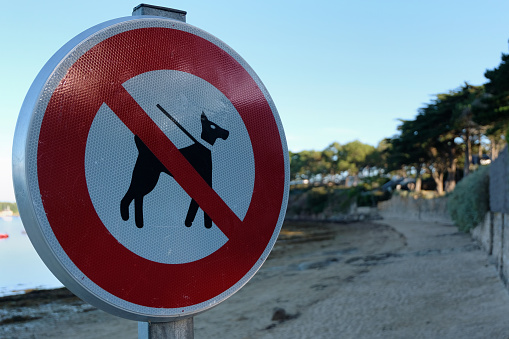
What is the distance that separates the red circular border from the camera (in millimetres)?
885

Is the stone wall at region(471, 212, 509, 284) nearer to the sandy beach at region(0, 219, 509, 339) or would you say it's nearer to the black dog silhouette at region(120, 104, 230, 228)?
the sandy beach at region(0, 219, 509, 339)

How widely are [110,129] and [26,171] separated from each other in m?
0.20

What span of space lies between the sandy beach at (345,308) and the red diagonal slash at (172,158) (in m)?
7.12

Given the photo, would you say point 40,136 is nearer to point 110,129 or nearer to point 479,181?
point 110,129

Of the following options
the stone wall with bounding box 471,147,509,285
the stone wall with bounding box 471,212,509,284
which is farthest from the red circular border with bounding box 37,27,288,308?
the stone wall with bounding box 471,212,509,284

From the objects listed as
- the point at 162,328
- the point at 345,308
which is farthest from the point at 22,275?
the point at 162,328

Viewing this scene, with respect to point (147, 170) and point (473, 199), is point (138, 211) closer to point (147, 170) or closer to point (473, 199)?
point (147, 170)

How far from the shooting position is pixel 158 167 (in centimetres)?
101

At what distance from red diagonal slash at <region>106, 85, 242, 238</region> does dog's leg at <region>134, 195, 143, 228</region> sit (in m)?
0.11

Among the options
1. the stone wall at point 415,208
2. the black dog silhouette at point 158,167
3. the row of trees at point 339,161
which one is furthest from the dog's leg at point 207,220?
the row of trees at point 339,161

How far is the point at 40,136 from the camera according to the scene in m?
0.87

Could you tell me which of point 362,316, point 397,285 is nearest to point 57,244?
point 362,316

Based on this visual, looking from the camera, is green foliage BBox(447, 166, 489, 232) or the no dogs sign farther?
green foliage BBox(447, 166, 489, 232)

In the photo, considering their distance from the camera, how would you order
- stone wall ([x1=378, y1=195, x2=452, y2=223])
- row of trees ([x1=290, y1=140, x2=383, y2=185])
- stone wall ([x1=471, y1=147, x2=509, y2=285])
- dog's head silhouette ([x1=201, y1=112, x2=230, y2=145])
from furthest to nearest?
row of trees ([x1=290, y1=140, x2=383, y2=185]), stone wall ([x1=378, y1=195, x2=452, y2=223]), stone wall ([x1=471, y1=147, x2=509, y2=285]), dog's head silhouette ([x1=201, y1=112, x2=230, y2=145])
